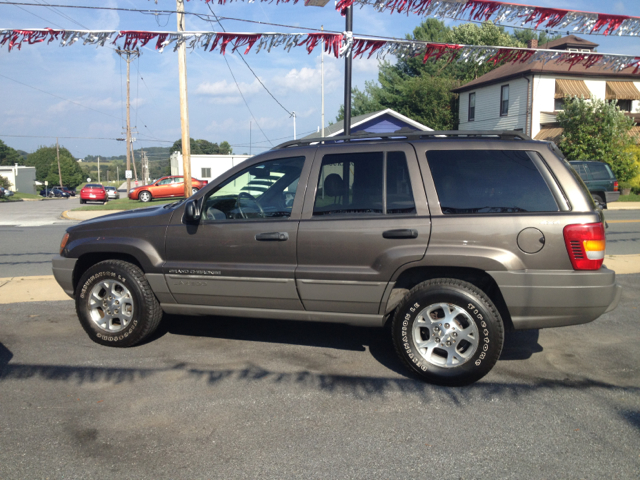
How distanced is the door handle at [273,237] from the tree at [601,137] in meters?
25.4

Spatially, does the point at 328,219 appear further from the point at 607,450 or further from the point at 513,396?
the point at 607,450

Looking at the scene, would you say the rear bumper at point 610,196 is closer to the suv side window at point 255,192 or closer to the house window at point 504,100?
the house window at point 504,100

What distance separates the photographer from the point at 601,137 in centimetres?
2616

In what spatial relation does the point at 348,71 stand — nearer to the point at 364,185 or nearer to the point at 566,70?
the point at 364,185

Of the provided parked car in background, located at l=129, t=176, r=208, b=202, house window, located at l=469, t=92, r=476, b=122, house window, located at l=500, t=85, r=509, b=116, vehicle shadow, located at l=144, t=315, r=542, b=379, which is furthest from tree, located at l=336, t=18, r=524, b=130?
vehicle shadow, located at l=144, t=315, r=542, b=379

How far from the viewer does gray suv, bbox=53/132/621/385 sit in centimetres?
400

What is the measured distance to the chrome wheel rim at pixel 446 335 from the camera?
161 inches

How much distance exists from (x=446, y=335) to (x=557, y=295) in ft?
2.79

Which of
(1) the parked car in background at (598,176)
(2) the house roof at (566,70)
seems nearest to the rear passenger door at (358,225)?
(1) the parked car in background at (598,176)

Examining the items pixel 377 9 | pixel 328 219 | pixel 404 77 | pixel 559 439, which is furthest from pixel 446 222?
pixel 404 77

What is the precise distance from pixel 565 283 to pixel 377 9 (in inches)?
226

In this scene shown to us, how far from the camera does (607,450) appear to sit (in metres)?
3.15

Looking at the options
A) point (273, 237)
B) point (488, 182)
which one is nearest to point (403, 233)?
point (488, 182)

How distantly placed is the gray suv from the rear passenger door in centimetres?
1
